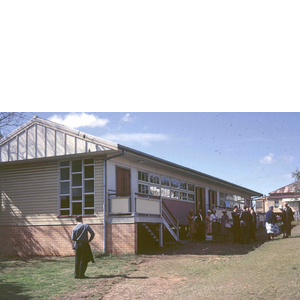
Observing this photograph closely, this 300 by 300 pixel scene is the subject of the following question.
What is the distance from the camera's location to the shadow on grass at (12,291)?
949 cm

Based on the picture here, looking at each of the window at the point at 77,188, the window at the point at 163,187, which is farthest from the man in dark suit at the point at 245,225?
the window at the point at 77,188

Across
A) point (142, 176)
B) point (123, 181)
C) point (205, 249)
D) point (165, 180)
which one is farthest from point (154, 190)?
point (205, 249)

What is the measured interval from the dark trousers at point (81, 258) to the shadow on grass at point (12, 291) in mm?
1551

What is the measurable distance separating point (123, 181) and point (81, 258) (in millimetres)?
7280

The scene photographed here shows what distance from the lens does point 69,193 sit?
1780 cm

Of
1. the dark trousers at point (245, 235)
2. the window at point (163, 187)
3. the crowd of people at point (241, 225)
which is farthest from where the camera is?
the window at point (163, 187)

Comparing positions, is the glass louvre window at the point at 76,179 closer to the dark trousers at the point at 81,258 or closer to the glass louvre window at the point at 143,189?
the glass louvre window at the point at 143,189

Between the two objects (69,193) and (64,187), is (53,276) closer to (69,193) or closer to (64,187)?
(69,193)

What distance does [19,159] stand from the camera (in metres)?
18.6

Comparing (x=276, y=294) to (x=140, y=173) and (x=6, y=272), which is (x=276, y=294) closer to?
(x=6, y=272)

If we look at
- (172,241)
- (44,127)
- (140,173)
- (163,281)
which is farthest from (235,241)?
(44,127)

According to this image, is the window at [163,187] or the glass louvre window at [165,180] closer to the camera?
the window at [163,187]

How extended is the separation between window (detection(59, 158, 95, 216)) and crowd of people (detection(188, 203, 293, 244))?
5742mm

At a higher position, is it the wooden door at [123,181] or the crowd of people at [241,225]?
the wooden door at [123,181]
